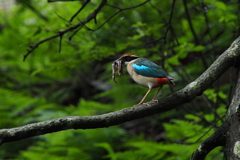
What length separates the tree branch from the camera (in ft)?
7.97

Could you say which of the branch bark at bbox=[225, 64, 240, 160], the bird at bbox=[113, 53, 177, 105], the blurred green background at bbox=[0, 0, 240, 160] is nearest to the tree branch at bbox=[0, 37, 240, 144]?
the branch bark at bbox=[225, 64, 240, 160]

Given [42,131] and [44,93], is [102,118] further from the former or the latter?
[44,93]

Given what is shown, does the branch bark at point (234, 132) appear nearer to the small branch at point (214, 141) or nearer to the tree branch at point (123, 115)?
the small branch at point (214, 141)

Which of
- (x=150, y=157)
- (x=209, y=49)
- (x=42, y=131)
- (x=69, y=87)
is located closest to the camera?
(x=42, y=131)

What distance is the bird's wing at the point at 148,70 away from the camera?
315 centimetres

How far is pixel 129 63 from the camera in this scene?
11.3 ft

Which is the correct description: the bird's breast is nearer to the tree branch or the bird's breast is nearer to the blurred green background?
the tree branch

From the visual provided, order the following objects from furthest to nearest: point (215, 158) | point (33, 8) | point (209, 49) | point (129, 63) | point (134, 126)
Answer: point (134, 126) → point (33, 8) → point (209, 49) → point (215, 158) → point (129, 63)

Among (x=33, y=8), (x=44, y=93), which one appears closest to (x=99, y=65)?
(x=44, y=93)

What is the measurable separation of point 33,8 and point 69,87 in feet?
9.58

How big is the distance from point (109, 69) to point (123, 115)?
5.12 metres

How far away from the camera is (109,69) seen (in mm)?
7633

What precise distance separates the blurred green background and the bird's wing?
0.84 meters

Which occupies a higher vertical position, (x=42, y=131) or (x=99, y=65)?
(x=42, y=131)
